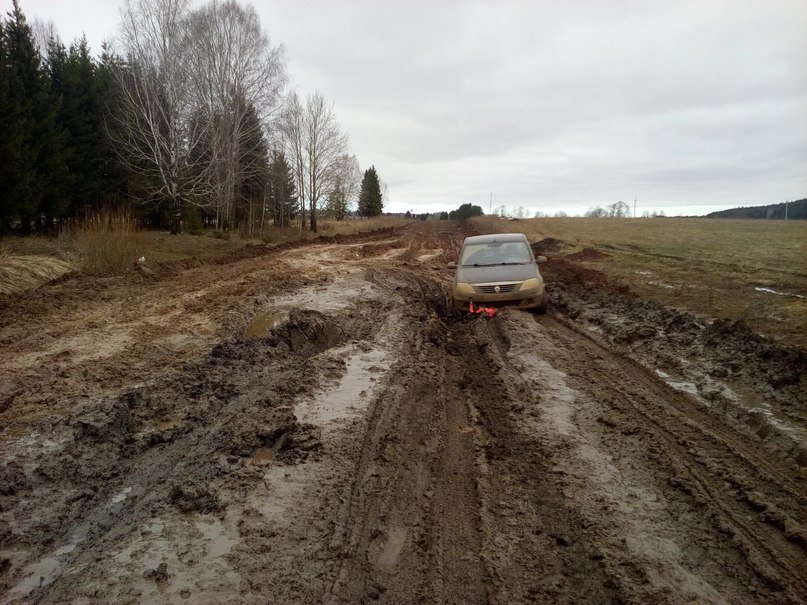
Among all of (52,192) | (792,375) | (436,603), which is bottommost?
(436,603)

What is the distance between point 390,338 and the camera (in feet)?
26.2

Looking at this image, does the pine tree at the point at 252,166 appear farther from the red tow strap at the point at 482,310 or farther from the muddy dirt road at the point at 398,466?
the muddy dirt road at the point at 398,466

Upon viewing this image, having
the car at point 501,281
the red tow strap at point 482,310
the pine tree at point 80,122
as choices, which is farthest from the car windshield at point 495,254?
the pine tree at point 80,122

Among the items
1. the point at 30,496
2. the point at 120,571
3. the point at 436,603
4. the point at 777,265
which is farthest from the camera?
the point at 777,265

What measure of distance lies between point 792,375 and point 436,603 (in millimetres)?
5351

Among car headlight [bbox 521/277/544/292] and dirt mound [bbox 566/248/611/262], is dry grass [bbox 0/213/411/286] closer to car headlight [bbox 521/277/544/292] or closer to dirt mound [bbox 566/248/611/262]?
car headlight [bbox 521/277/544/292]

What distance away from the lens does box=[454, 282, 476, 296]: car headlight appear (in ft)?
31.7

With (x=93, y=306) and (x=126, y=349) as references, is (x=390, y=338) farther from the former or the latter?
(x=93, y=306)

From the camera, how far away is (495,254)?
10.9 m

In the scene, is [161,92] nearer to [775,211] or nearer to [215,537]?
[215,537]

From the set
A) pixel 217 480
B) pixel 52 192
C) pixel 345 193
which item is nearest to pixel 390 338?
pixel 217 480

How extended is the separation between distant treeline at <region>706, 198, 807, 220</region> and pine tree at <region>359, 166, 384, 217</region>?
188 ft

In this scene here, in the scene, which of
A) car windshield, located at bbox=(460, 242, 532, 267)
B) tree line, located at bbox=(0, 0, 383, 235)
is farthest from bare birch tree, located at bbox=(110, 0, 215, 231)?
car windshield, located at bbox=(460, 242, 532, 267)

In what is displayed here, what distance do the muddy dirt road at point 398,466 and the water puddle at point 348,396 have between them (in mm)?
36
